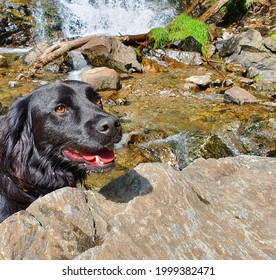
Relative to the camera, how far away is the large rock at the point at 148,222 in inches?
80.6

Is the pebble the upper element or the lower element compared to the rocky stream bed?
lower

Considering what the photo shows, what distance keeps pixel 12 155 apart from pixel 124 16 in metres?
14.9

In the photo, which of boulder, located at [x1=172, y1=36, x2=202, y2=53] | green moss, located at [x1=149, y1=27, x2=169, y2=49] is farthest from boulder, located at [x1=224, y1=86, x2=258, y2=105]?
green moss, located at [x1=149, y1=27, x2=169, y2=49]

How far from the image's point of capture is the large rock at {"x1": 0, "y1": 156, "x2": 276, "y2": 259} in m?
2.05

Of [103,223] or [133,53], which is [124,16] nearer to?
[133,53]

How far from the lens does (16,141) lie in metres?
2.92

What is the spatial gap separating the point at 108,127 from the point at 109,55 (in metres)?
8.87

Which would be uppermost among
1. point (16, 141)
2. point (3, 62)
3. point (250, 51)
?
point (16, 141)

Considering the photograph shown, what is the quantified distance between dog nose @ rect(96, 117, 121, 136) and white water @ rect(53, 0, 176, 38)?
13.2m

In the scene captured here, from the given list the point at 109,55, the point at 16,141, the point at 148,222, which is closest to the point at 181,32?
the point at 109,55

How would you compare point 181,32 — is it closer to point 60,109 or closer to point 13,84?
point 13,84

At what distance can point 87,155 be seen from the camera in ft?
8.95

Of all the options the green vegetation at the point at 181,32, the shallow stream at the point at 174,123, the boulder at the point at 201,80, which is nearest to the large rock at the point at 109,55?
the shallow stream at the point at 174,123

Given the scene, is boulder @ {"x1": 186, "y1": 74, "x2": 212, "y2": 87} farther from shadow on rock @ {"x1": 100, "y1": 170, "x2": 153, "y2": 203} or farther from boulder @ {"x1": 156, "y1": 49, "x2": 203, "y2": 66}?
shadow on rock @ {"x1": 100, "y1": 170, "x2": 153, "y2": 203}
